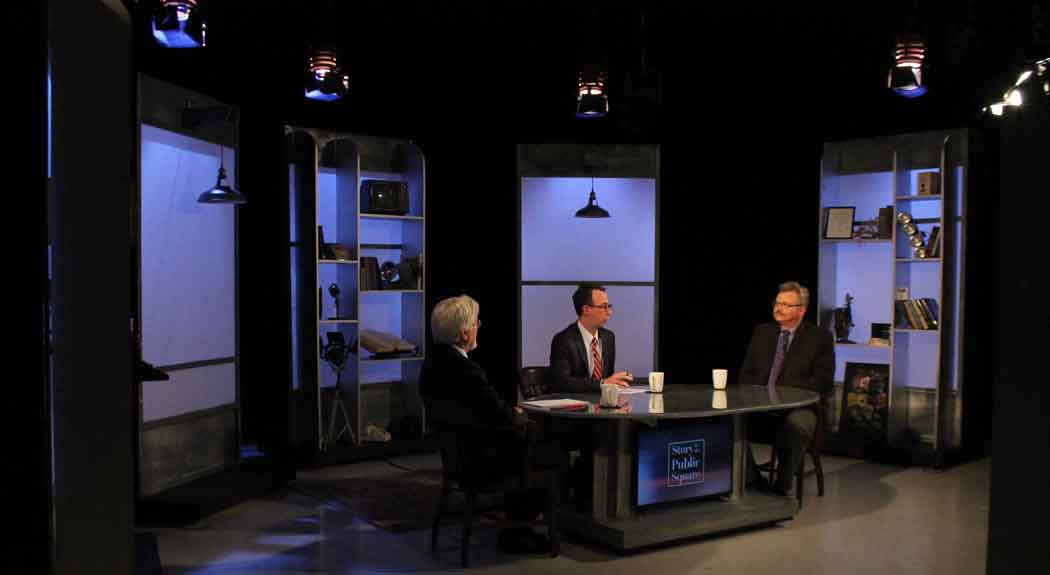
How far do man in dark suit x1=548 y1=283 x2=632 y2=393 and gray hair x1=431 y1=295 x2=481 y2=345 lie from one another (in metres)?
1.18

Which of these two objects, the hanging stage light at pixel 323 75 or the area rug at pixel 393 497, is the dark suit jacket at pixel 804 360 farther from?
the hanging stage light at pixel 323 75

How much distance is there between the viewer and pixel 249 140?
6.54 meters

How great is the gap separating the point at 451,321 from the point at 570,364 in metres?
1.40

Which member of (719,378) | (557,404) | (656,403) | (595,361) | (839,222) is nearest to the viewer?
(557,404)

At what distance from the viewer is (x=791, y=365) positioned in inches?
234

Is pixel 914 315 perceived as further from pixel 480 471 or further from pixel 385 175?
pixel 385 175

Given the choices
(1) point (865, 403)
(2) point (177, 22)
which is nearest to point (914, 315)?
(1) point (865, 403)

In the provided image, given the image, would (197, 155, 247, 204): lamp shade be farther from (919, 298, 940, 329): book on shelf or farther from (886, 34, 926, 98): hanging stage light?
(919, 298, 940, 329): book on shelf

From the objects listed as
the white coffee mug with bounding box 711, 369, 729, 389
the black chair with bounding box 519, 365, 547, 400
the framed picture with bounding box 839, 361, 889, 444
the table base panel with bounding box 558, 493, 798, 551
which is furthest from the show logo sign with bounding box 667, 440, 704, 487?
the framed picture with bounding box 839, 361, 889, 444

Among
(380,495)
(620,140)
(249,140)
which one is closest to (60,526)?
(380,495)

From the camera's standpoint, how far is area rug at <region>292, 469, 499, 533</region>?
5.38 m

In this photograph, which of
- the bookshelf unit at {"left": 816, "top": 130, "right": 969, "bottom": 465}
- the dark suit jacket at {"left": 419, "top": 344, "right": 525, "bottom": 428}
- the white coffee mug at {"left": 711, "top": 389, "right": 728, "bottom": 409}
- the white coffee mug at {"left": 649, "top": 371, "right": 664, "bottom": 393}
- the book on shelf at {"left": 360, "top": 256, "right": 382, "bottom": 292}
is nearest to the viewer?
the dark suit jacket at {"left": 419, "top": 344, "right": 525, "bottom": 428}

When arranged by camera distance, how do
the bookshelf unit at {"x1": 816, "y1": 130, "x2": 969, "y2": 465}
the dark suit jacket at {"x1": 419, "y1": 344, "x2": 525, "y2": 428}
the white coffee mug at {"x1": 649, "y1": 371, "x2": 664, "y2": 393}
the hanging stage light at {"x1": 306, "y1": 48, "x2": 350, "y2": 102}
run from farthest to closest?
the bookshelf unit at {"x1": 816, "y1": 130, "x2": 969, "y2": 465}, the hanging stage light at {"x1": 306, "y1": 48, "x2": 350, "y2": 102}, the white coffee mug at {"x1": 649, "y1": 371, "x2": 664, "y2": 393}, the dark suit jacket at {"x1": 419, "y1": 344, "x2": 525, "y2": 428}

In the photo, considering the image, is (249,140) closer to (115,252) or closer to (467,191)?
(467,191)
